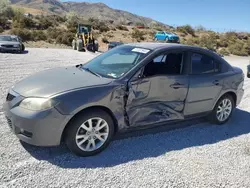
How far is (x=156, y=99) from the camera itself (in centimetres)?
429

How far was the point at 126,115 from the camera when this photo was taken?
13.2 feet

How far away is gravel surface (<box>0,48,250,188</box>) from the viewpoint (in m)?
3.25

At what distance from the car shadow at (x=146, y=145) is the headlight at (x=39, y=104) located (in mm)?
723

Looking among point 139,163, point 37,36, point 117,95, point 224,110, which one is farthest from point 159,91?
point 37,36

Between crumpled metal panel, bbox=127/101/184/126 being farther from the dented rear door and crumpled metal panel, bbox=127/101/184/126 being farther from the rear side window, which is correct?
the rear side window

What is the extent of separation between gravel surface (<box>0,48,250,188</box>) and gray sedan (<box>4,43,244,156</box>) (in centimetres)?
28

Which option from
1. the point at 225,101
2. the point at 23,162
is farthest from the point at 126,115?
the point at 225,101

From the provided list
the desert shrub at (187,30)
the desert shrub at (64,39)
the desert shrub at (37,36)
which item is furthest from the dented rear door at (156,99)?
the desert shrub at (187,30)

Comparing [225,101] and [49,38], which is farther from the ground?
[225,101]

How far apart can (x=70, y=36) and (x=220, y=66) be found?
25509 mm

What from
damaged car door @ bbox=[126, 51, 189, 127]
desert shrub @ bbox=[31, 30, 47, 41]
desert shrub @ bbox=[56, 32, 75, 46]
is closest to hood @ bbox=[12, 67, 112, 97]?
damaged car door @ bbox=[126, 51, 189, 127]

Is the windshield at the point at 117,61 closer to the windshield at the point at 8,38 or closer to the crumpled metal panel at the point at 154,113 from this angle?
the crumpled metal panel at the point at 154,113

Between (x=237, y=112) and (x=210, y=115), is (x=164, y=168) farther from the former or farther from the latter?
(x=237, y=112)

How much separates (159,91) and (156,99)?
0.46ft
